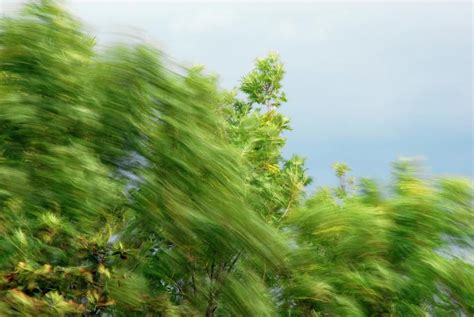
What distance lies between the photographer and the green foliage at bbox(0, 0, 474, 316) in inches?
283

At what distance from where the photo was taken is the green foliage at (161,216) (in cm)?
718

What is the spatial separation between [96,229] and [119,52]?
84.1 inches

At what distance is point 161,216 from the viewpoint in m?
7.85

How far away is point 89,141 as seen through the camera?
7.47 meters

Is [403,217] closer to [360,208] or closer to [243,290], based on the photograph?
[360,208]

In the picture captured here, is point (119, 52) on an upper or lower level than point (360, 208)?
upper

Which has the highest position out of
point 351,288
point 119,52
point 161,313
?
point 119,52

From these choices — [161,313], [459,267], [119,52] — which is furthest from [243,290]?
[119,52]

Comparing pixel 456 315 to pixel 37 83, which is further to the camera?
pixel 456 315

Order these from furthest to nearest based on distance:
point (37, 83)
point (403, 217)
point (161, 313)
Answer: point (403, 217)
point (161, 313)
point (37, 83)

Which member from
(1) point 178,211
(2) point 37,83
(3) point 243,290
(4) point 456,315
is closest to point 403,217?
(4) point 456,315

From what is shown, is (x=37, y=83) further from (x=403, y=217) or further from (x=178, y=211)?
(x=403, y=217)

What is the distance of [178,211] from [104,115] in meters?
1.17

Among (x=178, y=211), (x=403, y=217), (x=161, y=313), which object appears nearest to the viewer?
(x=178, y=211)
